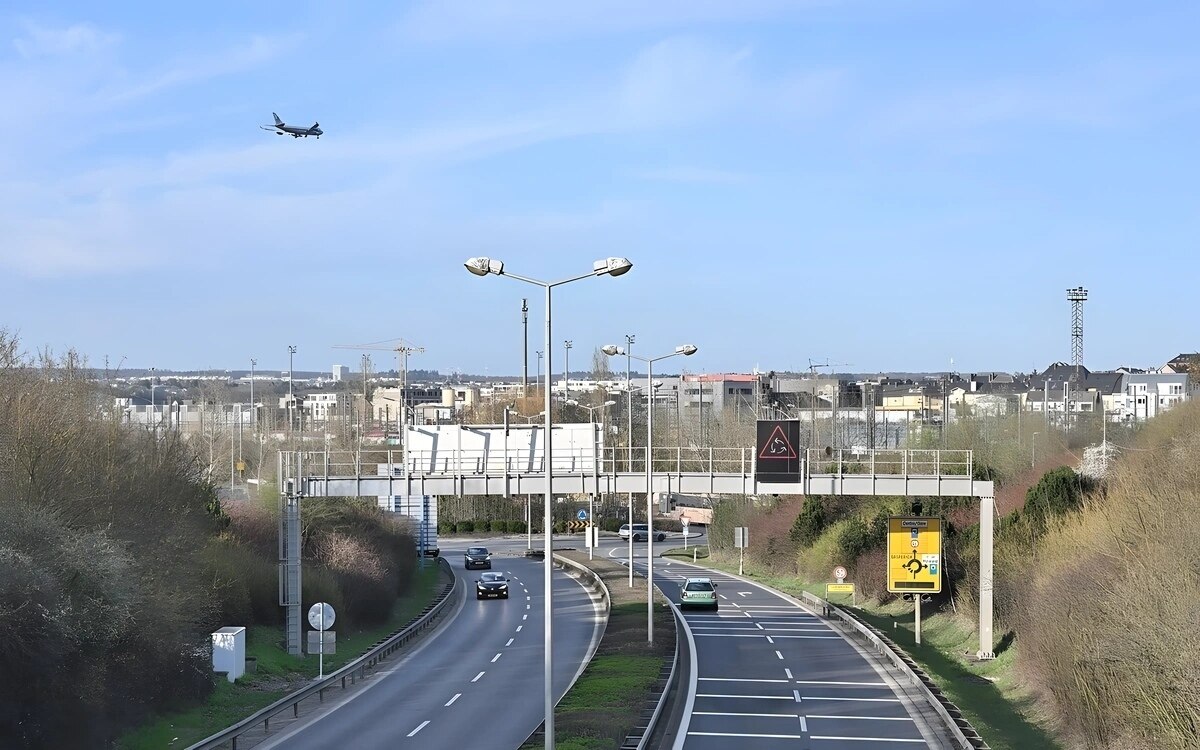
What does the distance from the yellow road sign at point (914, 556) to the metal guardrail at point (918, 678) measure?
193 cm

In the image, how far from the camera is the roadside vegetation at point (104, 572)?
20438 millimetres

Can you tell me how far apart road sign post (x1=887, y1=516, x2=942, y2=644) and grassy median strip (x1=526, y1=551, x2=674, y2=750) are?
746 cm

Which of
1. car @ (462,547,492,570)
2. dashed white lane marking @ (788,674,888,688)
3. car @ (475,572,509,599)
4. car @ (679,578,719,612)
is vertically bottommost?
car @ (462,547,492,570)

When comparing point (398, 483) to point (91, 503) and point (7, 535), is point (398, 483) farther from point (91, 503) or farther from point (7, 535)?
point (7, 535)

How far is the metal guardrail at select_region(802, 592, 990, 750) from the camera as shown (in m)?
23.5

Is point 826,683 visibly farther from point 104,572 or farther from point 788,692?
point 104,572


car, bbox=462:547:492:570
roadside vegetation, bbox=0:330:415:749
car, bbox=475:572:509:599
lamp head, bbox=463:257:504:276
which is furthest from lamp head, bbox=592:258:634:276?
car, bbox=462:547:492:570

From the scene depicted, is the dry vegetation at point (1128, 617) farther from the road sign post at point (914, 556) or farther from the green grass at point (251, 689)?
the green grass at point (251, 689)

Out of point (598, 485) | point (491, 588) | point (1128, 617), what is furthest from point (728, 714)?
point (491, 588)

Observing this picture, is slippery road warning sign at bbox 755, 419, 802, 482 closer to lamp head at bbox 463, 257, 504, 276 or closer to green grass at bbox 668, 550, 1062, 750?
green grass at bbox 668, 550, 1062, 750

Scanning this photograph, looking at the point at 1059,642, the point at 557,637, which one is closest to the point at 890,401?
the point at 557,637

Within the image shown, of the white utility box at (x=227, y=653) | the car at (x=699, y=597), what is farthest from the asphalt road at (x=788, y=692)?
the white utility box at (x=227, y=653)

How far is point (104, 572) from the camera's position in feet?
74.9

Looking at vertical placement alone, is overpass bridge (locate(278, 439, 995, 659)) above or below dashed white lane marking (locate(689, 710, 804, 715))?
above
